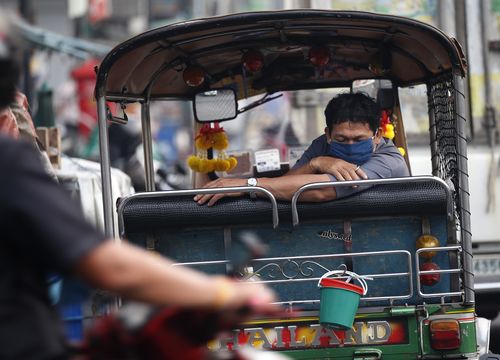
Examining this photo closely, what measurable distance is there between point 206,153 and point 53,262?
4.74 m

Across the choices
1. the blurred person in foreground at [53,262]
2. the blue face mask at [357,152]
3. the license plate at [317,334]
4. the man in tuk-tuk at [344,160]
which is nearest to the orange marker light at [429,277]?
the license plate at [317,334]

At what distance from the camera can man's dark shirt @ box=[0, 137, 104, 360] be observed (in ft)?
9.18

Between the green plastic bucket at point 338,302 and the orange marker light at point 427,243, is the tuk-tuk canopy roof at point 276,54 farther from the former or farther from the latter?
the green plastic bucket at point 338,302

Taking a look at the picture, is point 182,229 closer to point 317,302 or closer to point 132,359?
point 317,302

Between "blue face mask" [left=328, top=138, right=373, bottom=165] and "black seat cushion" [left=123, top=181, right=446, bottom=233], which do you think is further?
"blue face mask" [left=328, top=138, right=373, bottom=165]

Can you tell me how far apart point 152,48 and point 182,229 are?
1105mm

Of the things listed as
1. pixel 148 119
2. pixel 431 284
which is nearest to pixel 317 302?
pixel 431 284

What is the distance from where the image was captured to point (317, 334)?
5.81m

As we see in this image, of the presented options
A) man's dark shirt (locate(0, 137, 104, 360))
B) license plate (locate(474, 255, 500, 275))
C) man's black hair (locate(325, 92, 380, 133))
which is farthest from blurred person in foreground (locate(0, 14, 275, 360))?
license plate (locate(474, 255, 500, 275))

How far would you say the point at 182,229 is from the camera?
6008mm

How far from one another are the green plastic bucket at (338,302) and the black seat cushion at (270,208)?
1.30 feet

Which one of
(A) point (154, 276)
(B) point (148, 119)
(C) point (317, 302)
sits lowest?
(C) point (317, 302)

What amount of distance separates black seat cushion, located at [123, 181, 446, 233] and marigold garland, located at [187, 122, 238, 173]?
4.75 feet

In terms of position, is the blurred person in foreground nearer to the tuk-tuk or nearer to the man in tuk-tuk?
the tuk-tuk
